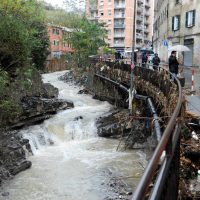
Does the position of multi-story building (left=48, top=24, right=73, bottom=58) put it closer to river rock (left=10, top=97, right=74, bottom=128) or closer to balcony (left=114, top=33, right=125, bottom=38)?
balcony (left=114, top=33, right=125, bottom=38)

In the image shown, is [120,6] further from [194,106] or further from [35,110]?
[194,106]

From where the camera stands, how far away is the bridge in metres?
2.83

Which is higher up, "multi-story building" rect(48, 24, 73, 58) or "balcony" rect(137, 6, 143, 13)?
"balcony" rect(137, 6, 143, 13)

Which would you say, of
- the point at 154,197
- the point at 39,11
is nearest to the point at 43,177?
the point at 154,197

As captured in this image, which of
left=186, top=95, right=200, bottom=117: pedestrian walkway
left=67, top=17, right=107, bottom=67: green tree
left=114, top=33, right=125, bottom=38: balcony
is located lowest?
left=186, top=95, right=200, bottom=117: pedestrian walkway

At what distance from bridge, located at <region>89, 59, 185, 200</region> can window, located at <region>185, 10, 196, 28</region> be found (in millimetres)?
12729

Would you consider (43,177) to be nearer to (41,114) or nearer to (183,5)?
(41,114)

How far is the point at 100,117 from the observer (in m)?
20.4

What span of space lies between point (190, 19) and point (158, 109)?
96.3ft

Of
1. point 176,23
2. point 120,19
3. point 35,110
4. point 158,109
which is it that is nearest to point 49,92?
point 35,110

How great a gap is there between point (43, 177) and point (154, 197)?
10.2 meters

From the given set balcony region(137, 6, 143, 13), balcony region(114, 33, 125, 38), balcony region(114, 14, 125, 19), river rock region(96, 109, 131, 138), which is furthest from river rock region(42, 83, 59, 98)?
balcony region(137, 6, 143, 13)

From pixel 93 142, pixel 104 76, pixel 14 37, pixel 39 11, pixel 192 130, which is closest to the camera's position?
pixel 192 130

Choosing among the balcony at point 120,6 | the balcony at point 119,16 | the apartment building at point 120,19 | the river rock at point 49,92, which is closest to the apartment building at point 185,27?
the river rock at point 49,92
